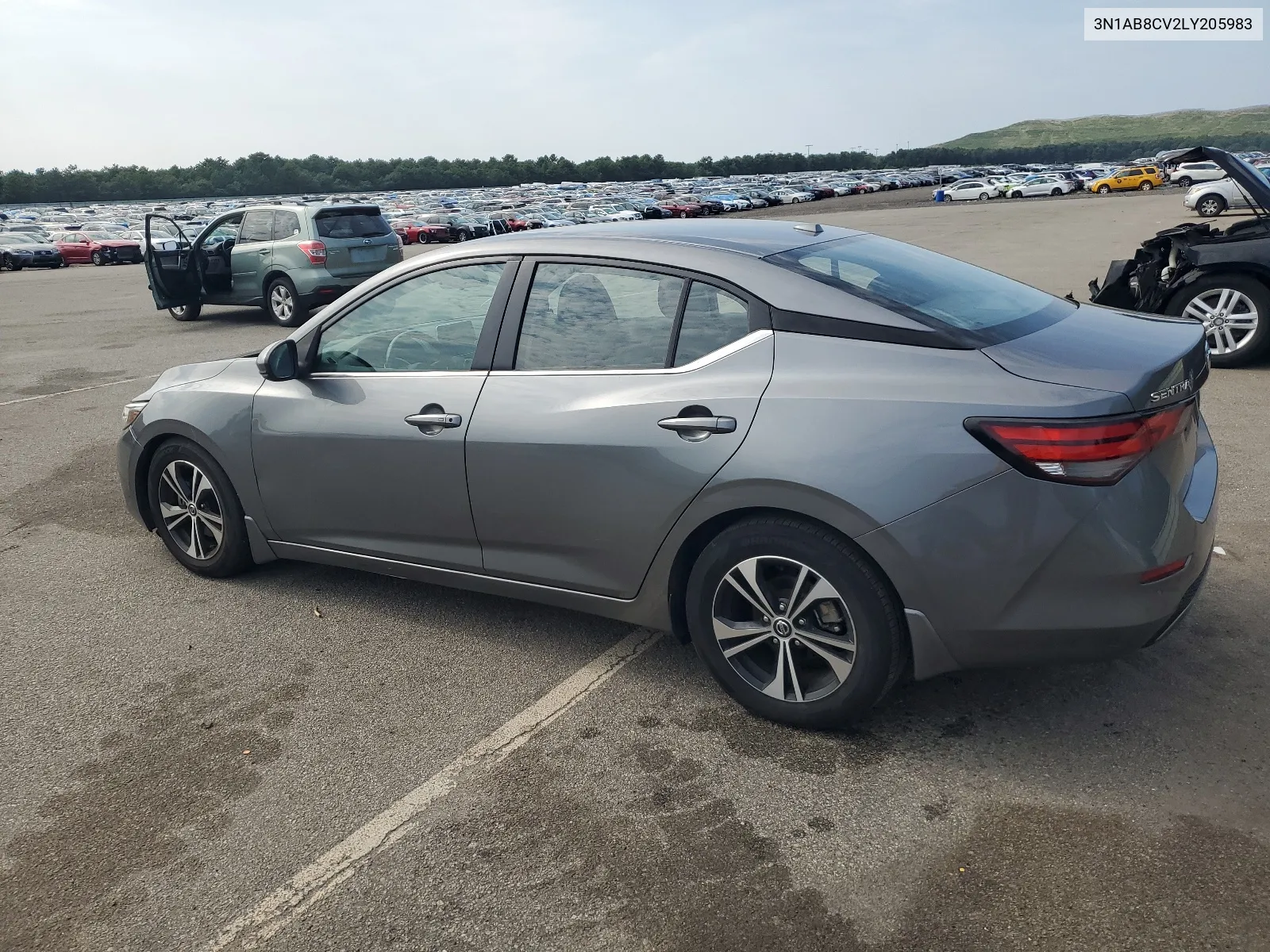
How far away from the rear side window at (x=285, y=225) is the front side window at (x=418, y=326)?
11.0m

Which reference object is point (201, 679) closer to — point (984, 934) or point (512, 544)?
point (512, 544)

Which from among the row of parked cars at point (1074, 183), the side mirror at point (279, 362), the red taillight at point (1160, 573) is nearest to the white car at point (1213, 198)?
the row of parked cars at point (1074, 183)

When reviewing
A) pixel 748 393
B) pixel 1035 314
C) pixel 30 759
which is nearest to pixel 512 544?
pixel 748 393

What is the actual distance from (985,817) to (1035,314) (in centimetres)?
171

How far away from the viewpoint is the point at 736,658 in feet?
11.0

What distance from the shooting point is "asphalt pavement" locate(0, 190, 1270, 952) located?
252 cm

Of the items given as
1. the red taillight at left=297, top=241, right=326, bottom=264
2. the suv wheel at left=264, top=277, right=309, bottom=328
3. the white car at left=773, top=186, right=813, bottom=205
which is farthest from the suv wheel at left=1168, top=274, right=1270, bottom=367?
the white car at left=773, top=186, right=813, bottom=205

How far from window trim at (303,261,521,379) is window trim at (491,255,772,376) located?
0.03 metres

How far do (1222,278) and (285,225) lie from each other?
11769 mm

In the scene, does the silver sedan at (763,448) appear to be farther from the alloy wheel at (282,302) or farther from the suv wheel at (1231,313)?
the alloy wheel at (282,302)

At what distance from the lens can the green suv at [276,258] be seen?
14.2m

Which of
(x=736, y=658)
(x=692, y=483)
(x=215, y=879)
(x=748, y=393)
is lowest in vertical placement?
(x=215, y=879)

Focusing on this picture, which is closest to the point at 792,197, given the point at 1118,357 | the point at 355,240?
the point at 355,240

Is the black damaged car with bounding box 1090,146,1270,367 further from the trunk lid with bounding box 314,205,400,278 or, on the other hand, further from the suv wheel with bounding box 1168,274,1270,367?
the trunk lid with bounding box 314,205,400,278
